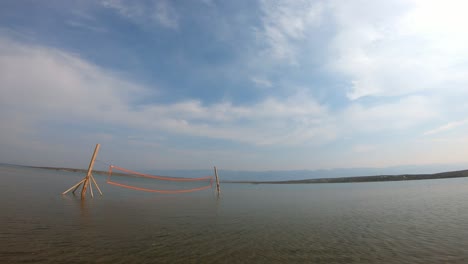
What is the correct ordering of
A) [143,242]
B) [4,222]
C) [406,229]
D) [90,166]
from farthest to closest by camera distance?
[90,166] → [406,229] → [4,222] → [143,242]

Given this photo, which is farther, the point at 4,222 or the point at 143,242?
the point at 4,222

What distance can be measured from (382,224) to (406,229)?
148 cm

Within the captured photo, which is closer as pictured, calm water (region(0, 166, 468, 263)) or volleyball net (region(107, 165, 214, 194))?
calm water (region(0, 166, 468, 263))

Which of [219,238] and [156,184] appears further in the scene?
[156,184]

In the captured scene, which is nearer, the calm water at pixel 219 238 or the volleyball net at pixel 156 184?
the calm water at pixel 219 238

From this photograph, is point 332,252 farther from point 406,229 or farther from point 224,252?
point 406,229

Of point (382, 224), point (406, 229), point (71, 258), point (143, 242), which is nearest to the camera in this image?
point (71, 258)

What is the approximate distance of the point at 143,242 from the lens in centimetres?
918

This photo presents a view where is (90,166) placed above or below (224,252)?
above

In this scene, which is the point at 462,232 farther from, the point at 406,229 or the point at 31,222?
the point at 31,222

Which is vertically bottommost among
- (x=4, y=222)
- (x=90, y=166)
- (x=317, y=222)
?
(x=317, y=222)

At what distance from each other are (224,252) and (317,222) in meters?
8.08

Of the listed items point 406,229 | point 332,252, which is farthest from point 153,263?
point 406,229

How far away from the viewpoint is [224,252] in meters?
8.41
